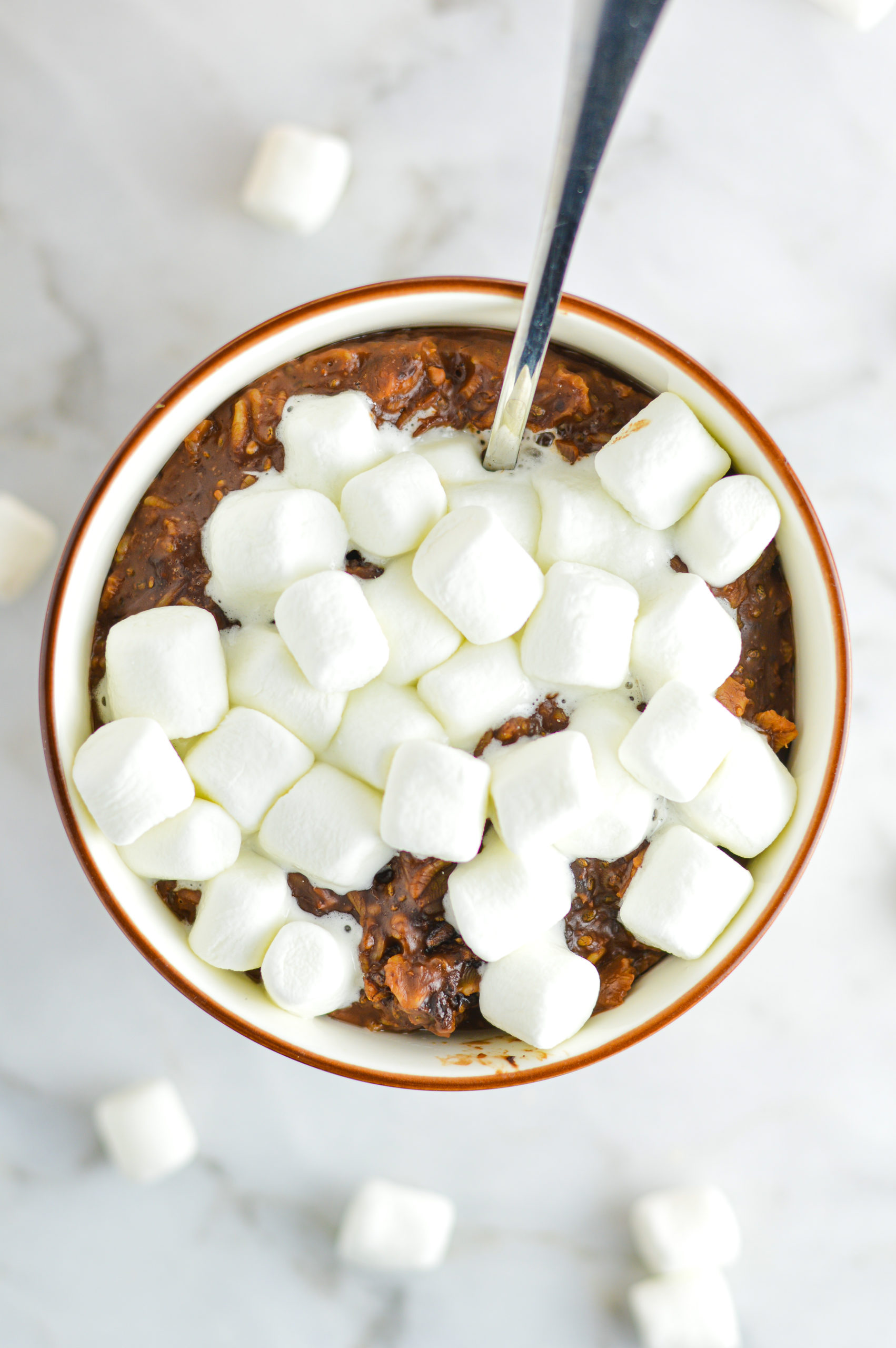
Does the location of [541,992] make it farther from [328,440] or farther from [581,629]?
[328,440]

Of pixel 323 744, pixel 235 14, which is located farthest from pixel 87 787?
pixel 235 14

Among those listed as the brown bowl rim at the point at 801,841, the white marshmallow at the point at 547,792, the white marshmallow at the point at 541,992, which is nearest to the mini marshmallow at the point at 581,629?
the white marshmallow at the point at 547,792

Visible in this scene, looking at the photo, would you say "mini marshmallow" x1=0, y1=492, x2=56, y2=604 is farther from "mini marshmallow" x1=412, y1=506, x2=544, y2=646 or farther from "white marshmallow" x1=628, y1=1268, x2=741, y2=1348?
"white marshmallow" x1=628, y1=1268, x2=741, y2=1348

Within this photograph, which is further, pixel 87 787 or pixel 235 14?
pixel 235 14

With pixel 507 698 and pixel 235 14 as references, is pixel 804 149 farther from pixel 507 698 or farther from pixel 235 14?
pixel 507 698

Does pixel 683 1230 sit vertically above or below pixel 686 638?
below

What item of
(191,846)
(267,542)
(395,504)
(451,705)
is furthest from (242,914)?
(395,504)

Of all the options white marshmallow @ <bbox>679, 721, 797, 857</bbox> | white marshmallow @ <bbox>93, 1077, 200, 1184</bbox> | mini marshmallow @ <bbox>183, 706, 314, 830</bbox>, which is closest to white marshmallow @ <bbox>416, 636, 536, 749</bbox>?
mini marshmallow @ <bbox>183, 706, 314, 830</bbox>
